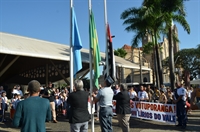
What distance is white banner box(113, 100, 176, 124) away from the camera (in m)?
8.43

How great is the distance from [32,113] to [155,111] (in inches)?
273

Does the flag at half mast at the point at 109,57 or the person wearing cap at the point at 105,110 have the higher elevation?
the flag at half mast at the point at 109,57

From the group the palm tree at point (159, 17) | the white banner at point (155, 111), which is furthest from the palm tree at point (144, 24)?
the white banner at point (155, 111)

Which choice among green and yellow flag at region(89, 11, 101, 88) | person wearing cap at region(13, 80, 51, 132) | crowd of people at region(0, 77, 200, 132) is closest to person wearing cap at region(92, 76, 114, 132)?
crowd of people at region(0, 77, 200, 132)

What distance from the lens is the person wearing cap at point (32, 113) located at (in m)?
3.16

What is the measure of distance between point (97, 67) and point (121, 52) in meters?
35.5

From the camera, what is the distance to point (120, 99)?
6262mm

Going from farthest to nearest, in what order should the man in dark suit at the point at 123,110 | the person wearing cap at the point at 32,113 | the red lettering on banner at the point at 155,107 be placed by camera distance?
1. the red lettering on banner at the point at 155,107
2. the man in dark suit at the point at 123,110
3. the person wearing cap at the point at 32,113

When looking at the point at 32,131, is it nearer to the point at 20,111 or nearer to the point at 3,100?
the point at 20,111

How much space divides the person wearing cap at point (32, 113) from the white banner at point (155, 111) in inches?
253

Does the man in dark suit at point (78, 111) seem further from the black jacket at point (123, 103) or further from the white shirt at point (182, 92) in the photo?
the white shirt at point (182, 92)

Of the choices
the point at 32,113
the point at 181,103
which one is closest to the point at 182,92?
the point at 181,103

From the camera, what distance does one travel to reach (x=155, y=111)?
29.7ft

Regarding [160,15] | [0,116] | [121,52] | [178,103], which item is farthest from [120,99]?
[121,52]
